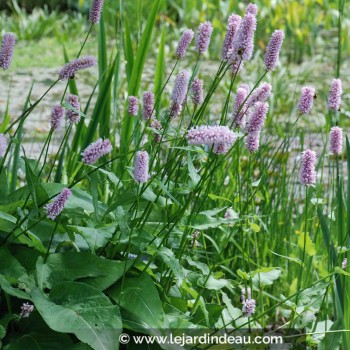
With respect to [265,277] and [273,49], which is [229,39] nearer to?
[273,49]

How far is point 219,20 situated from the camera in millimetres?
7926

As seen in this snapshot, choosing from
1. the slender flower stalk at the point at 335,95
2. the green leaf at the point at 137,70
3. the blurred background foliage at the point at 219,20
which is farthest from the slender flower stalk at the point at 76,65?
the blurred background foliage at the point at 219,20

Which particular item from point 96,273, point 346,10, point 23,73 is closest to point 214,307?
point 96,273

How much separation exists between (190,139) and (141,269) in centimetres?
53

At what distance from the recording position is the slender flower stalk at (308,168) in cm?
201

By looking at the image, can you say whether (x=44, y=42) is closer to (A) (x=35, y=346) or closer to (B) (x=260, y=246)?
(B) (x=260, y=246)

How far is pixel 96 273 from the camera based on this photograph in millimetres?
1951

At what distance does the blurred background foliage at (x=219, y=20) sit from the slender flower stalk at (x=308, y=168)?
5270mm

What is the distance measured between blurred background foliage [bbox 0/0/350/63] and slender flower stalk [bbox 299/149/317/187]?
17.3 feet

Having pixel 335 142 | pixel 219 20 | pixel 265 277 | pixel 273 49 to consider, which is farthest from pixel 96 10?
pixel 219 20

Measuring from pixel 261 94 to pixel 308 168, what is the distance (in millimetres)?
267

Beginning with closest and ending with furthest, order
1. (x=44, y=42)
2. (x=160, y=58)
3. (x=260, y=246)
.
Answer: (x=260, y=246) → (x=160, y=58) → (x=44, y=42)

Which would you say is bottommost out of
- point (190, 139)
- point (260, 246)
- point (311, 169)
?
point (260, 246)

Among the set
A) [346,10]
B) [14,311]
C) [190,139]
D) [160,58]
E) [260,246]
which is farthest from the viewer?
[346,10]
